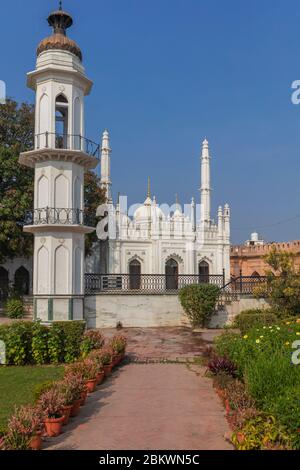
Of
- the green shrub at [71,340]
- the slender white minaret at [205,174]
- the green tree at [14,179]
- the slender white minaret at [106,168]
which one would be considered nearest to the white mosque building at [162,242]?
the slender white minaret at [106,168]

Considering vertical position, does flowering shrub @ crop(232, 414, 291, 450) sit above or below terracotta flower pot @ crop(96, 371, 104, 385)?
above

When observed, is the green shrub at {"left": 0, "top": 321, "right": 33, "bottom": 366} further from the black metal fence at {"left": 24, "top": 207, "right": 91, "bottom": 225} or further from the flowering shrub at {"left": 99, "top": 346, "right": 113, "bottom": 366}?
the black metal fence at {"left": 24, "top": 207, "right": 91, "bottom": 225}

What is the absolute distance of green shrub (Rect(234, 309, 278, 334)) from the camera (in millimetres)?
15672

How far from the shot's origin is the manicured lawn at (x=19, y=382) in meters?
7.73

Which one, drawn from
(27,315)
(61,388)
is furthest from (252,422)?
(27,315)

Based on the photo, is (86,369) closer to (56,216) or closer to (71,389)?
(71,389)

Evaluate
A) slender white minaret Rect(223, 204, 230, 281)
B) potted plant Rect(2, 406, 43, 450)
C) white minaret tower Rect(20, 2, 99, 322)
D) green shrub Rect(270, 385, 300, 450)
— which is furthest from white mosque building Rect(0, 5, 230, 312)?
slender white minaret Rect(223, 204, 230, 281)

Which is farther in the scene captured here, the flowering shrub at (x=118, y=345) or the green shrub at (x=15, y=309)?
the green shrub at (x=15, y=309)

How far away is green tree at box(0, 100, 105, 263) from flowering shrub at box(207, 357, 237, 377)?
14.3 m

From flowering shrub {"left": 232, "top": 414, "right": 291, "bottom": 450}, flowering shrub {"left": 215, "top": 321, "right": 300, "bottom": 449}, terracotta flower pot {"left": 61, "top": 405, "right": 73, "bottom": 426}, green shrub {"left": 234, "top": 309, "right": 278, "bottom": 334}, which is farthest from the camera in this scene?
green shrub {"left": 234, "top": 309, "right": 278, "bottom": 334}

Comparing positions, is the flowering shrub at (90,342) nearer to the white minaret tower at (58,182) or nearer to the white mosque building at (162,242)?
the white minaret tower at (58,182)

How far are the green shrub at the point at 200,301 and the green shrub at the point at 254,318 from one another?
1186 millimetres
